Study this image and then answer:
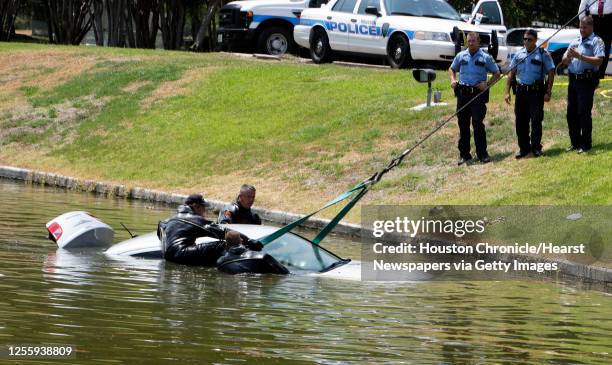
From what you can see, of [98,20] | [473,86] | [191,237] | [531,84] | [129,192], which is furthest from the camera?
[98,20]

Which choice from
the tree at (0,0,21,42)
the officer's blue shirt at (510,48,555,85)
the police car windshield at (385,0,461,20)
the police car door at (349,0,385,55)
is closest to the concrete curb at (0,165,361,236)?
the officer's blue shirt at (510,48,555,85)

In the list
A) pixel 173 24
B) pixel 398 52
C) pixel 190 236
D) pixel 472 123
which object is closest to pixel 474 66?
pixel 472 123

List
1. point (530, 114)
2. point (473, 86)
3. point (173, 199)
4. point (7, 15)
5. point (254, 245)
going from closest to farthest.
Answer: point (254, 245) < point (530, 114) < point (473, 86) < point (173, 199) < point (7, 15)

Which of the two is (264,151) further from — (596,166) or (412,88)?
(596,166)

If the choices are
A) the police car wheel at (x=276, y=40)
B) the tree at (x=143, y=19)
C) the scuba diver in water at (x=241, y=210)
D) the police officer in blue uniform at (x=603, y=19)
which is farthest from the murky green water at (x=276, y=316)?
the tree at (x=143, y=19)

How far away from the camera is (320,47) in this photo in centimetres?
3484

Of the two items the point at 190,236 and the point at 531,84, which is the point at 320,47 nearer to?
the point at 531,84

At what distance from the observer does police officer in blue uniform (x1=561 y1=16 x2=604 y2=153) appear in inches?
807

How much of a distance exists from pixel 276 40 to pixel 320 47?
11.0 ft

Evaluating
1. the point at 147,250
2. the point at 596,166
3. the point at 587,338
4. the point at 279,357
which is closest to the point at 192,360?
the point at 279,357

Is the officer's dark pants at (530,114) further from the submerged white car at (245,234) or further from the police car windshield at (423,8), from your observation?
the police car windshield at (423,8)

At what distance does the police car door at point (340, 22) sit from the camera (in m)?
33.4

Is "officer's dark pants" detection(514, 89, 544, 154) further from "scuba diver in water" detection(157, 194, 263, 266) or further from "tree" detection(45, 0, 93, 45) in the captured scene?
"tree" detection(45, 0, 93, 45)

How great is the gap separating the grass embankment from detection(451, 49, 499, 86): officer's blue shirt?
4.92ft
